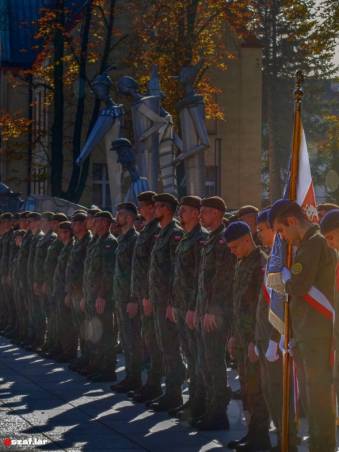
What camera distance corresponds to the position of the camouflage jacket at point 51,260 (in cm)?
1852

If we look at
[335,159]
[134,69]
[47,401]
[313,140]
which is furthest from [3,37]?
[47,401]

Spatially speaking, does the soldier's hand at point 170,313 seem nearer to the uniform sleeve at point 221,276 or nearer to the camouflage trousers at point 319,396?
the uniform sleeve at point 221,276

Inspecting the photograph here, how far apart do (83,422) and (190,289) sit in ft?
4.96

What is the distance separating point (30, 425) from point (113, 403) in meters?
1.72

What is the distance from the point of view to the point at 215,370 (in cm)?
1135

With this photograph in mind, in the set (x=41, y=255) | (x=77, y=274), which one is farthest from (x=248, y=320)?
(x=41, y=255)

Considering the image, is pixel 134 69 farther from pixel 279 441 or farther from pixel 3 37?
pixel 279 441

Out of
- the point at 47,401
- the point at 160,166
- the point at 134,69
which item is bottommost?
the point at 47,401

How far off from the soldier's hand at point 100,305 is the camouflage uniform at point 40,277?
3814 mm

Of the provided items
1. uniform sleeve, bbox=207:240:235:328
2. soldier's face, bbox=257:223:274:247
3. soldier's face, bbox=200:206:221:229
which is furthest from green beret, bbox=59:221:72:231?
soldier's face, bbox=257:223:274:247

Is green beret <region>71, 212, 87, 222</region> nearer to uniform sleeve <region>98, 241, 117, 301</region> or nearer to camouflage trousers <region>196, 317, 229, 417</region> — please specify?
uniform sleeve <region>98, 241, 117, 301</region>

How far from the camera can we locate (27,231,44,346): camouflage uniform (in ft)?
64.2

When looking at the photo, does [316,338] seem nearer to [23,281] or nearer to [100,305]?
[100,305]

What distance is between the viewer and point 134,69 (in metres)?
37.7
